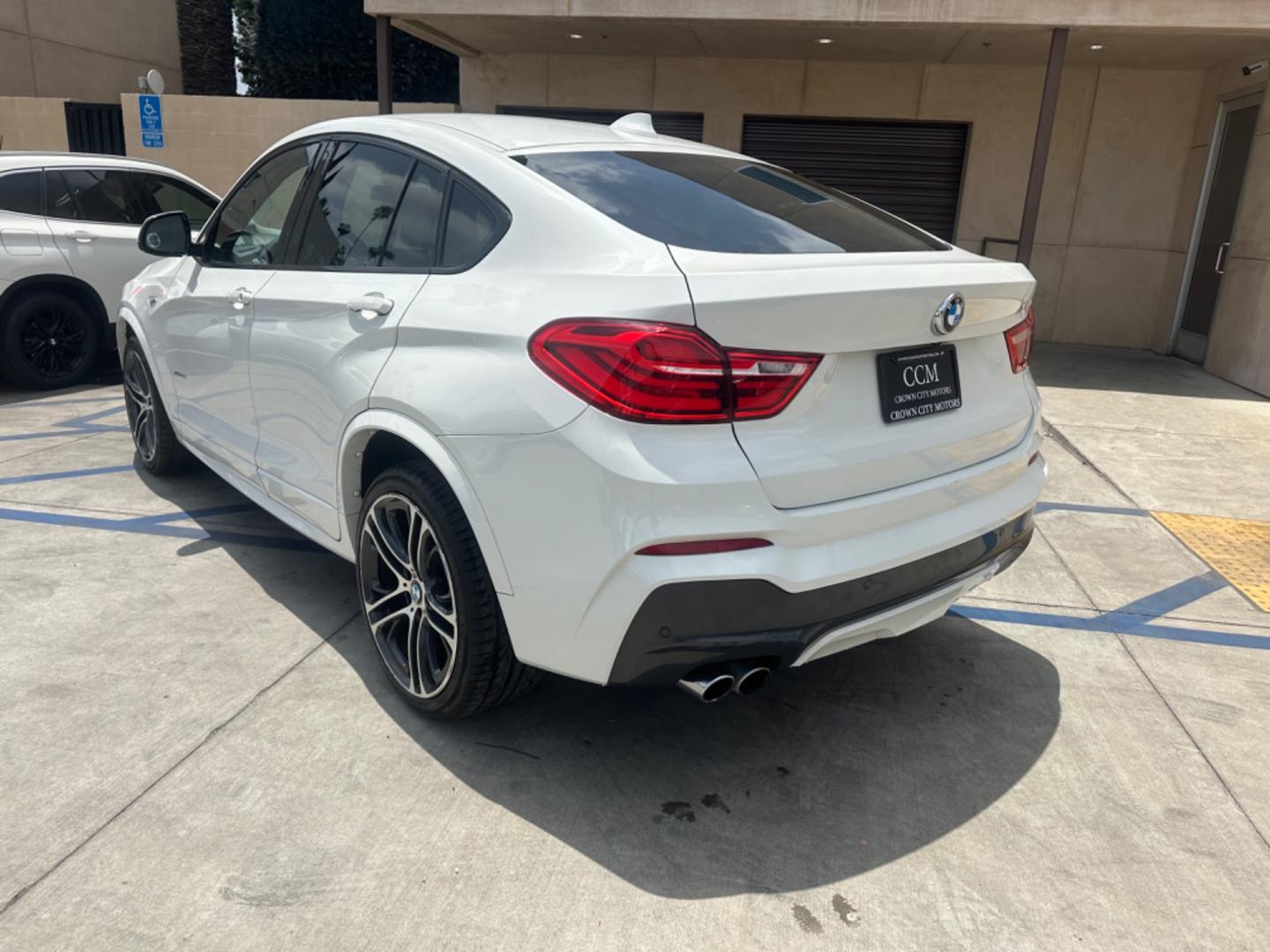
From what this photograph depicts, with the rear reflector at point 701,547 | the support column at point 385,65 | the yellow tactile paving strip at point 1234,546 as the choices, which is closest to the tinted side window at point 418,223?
the rear reflector at point 701,547

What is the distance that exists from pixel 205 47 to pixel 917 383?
81.1 feet

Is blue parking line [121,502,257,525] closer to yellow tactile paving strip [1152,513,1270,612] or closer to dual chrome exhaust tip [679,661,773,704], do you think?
dual chrome exhaust tip [679,661,773,704]

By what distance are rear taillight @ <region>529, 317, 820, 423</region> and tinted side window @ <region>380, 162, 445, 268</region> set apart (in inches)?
33.7

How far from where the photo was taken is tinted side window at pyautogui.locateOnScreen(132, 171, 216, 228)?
8.23m

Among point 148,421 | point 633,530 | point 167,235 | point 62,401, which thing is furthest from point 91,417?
point 633,530

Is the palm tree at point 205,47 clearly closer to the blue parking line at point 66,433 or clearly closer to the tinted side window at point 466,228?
the blue parking line at point 66,433

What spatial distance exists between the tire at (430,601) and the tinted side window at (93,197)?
615 cm

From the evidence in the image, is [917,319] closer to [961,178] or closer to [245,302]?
[245,302]

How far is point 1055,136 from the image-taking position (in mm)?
11445

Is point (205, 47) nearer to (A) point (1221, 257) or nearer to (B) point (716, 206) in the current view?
(A) point (1221, 257)

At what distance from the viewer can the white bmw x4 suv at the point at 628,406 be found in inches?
89.1

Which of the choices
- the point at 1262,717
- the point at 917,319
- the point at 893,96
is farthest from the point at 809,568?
the point at 893,96

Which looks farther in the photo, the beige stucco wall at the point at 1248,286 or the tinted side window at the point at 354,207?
the beige stucco wall at the point at 1248,286

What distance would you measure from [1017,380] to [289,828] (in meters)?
2.47
